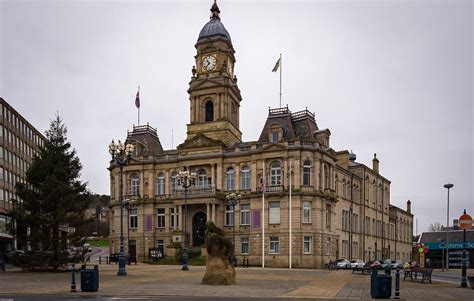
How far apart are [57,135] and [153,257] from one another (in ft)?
80.6

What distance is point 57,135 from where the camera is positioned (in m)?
38.3

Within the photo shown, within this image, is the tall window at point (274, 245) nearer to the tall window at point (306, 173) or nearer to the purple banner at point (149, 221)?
the tall window at point (306, 173)

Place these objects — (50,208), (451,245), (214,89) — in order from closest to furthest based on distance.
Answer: (50,208) < (214,89) < (451,245)

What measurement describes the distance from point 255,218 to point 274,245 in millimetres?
4010

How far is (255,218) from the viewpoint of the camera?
58.8 m

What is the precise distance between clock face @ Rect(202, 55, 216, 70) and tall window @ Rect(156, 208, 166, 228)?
66.9ft

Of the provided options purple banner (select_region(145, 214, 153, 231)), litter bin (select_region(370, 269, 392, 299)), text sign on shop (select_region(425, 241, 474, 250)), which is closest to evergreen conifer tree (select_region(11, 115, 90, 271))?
litter bin (select_region(370, 269, 392, 299))

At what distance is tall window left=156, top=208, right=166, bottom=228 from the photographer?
64.6m

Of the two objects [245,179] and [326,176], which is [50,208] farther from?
[326,176]

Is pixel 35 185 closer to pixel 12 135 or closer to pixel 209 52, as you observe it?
pixel 209 52

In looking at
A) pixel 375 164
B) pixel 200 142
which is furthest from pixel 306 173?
pixel 375 164

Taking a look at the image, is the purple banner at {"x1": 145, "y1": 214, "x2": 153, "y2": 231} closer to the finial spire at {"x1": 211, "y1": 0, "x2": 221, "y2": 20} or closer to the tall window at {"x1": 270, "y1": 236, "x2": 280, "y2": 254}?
the tall window at {"x1": 270, "y1": 236, "x2": 280, "y2": 254}

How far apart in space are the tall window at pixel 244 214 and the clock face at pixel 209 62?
19.9 m

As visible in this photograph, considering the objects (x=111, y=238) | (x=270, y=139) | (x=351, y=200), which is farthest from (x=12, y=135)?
(x=351, y=200)
